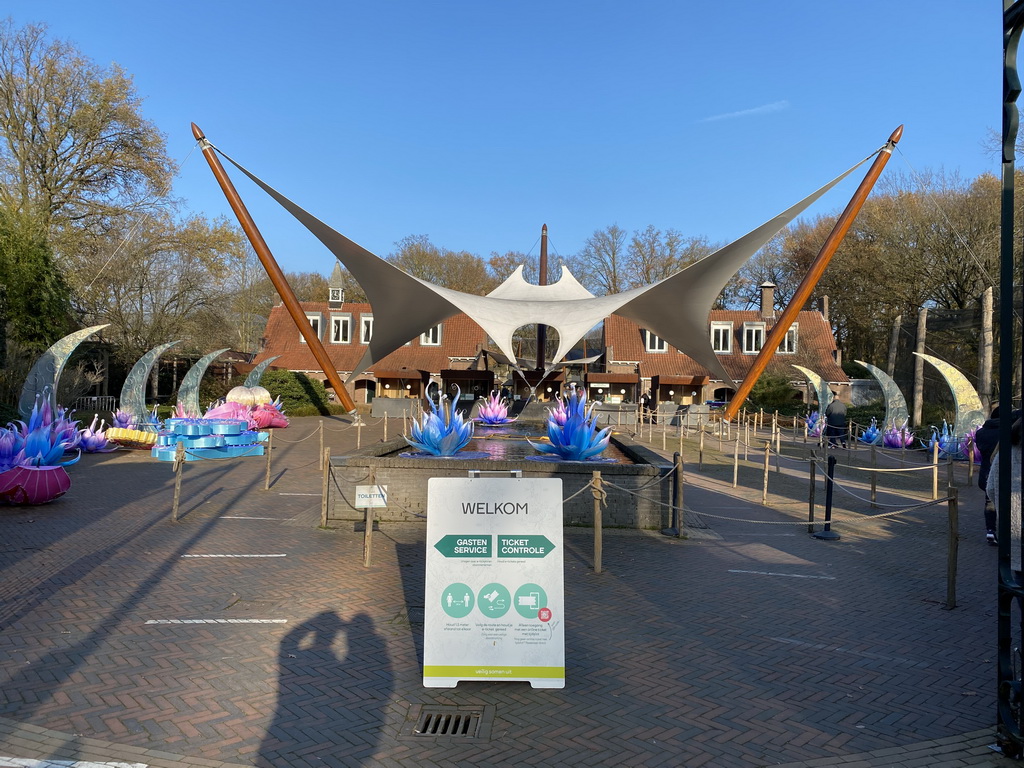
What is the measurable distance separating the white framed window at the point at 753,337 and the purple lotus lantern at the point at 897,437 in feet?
64.8

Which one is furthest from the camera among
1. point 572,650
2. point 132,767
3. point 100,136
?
point 100,136

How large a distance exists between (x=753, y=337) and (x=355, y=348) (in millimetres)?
24896

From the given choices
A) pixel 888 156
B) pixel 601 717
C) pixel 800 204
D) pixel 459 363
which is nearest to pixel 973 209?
pixel 888 156

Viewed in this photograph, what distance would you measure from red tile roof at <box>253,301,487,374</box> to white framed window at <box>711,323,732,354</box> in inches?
572

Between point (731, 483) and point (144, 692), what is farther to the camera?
point (731, 483)

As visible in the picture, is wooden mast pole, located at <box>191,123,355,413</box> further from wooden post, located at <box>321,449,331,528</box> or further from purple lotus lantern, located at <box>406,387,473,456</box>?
wooden post, located at <box>321,449,331,528</box>

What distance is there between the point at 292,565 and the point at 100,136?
28078 mm

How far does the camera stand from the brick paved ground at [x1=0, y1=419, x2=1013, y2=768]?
3717mm

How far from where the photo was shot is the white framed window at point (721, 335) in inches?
1694

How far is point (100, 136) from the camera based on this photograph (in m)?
28.1

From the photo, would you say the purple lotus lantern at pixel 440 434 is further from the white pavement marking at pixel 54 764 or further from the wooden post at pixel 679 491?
the white pavement marking at pixel 54 764

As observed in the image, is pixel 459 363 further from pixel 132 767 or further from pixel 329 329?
pixel 132 767

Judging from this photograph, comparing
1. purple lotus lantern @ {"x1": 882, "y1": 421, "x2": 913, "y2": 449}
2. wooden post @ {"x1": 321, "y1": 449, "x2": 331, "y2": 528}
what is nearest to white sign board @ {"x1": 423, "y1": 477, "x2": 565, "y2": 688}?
wooden post @ {"x1": 321, "y1": 449, "x2": 331, "y2": 528}

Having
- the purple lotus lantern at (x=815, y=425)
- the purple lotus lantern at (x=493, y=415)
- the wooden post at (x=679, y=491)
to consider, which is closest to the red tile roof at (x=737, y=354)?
the purple lotus lantern at (x=815, y=425)
